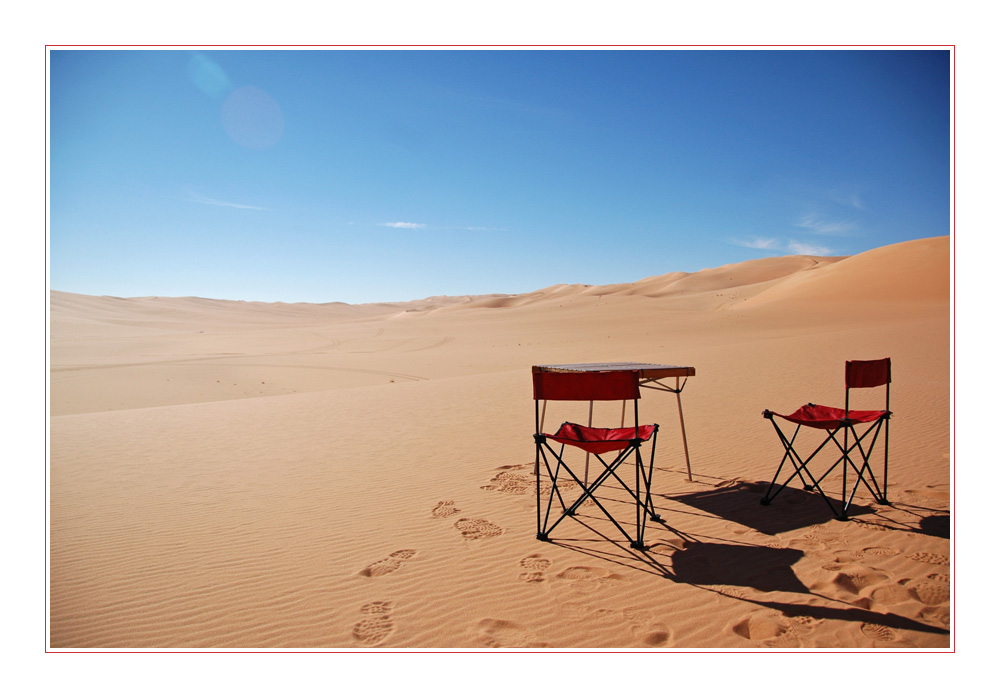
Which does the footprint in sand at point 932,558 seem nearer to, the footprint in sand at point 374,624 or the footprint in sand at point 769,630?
the footprint in sand at point 769,630

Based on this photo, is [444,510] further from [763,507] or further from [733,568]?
[763,507]

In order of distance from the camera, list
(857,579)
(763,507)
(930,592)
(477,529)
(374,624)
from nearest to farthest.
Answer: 1. (374,624)
2. (930,592)
3. (857,579)
4. (477,529)
5. (763,507)

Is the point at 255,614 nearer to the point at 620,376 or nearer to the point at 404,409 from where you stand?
the point at 620,376

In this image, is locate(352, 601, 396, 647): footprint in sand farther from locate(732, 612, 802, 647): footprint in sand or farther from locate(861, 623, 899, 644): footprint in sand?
locate(861, 623, 899, 644): footprint in sand

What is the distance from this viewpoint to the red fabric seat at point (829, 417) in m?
4.66

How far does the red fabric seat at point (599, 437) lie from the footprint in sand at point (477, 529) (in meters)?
0.88

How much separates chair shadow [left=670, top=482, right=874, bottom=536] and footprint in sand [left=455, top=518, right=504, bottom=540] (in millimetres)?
1866

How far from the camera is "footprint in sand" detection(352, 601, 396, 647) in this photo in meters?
3.02

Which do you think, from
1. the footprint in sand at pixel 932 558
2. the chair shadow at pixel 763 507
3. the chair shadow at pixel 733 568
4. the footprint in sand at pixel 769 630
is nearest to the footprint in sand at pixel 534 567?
the chair shadow at pixel 733 568

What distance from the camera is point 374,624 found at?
10.3ft

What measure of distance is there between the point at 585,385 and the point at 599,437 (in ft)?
2.37

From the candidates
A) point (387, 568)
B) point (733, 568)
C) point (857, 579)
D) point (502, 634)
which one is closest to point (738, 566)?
point (733, 568)
